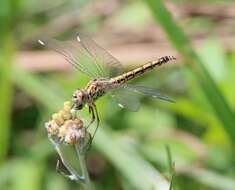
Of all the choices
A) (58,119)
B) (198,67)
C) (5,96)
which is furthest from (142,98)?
(58,119)

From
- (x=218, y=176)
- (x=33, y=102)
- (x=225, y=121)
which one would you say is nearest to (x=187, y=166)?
(x=218, y=176)

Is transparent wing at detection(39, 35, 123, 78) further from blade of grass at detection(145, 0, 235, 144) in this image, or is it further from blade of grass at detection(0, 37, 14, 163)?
blade of grass at detection(0, 37, 14, 163)

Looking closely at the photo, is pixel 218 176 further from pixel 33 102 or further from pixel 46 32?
pixel 46 32

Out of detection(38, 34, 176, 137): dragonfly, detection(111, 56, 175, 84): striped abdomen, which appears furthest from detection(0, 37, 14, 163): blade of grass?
detection(111, 56, 175, 84): striped abdomen

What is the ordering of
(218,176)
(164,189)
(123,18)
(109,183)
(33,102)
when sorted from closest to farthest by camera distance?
1. (164,189)
2. (218,176)
3. (109,183)
4. (33,102)
5. (123,18)

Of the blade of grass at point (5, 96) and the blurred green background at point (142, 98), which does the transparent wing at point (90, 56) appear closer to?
the blurred green background at point (142, 98)

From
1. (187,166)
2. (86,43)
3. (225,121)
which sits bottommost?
(187,166)
